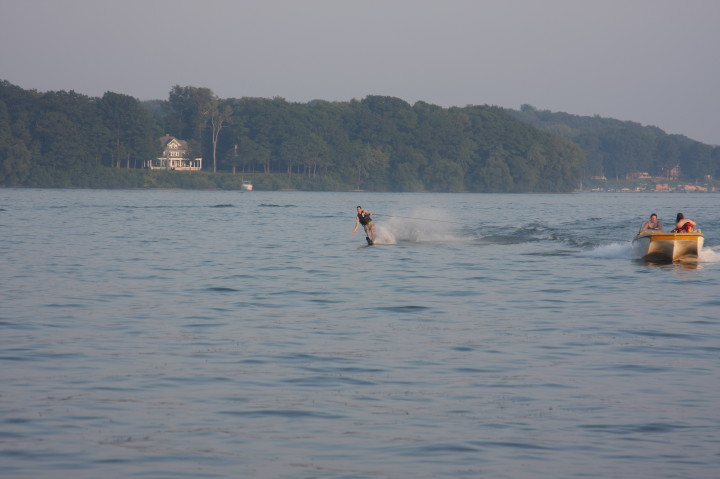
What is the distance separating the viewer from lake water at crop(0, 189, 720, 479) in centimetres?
1024

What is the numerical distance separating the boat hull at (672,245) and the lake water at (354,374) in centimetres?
353

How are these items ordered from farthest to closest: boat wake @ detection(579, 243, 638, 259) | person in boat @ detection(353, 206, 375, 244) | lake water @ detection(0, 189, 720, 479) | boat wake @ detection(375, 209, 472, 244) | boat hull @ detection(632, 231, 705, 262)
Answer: boat wake @ detection(375, 209, 472, 244), person in boat @ detection(353, 206, 375, 244), boat wake @ detection(579, 243, 638, 259), boat hull @ detection(632, 231, 705, 262), lake water @ detection(0, 189, 720, 479)

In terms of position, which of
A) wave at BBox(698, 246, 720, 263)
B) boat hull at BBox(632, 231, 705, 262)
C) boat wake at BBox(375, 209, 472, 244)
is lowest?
boat wake at BBox(375, 209, 472, 244)

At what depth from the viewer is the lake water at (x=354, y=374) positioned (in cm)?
1024

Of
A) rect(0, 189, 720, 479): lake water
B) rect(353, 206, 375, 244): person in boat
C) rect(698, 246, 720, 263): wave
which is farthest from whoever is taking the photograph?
rect(353, 206, 375, 244): person in boat

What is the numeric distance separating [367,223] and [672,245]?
13.7m

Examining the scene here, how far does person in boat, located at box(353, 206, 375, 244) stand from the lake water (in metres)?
10.8

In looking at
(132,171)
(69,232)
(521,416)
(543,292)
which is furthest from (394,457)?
(132,171)

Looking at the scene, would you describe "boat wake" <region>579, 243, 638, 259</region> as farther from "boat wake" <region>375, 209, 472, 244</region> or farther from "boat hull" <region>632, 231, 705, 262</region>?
"boat wake" <region>375, 209, 472, 244</region>

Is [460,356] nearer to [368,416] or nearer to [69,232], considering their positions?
[368,416]

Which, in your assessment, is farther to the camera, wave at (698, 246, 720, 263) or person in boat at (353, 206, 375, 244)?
person in boat at (353, 206, 375, 244)

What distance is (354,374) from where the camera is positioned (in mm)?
14164

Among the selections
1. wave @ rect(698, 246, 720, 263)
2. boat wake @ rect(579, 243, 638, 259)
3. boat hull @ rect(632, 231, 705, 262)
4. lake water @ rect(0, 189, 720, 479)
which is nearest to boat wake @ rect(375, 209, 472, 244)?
boat wake @ rect(579, 243, 638, 259)

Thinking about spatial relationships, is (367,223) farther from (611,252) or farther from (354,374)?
(354,374)
